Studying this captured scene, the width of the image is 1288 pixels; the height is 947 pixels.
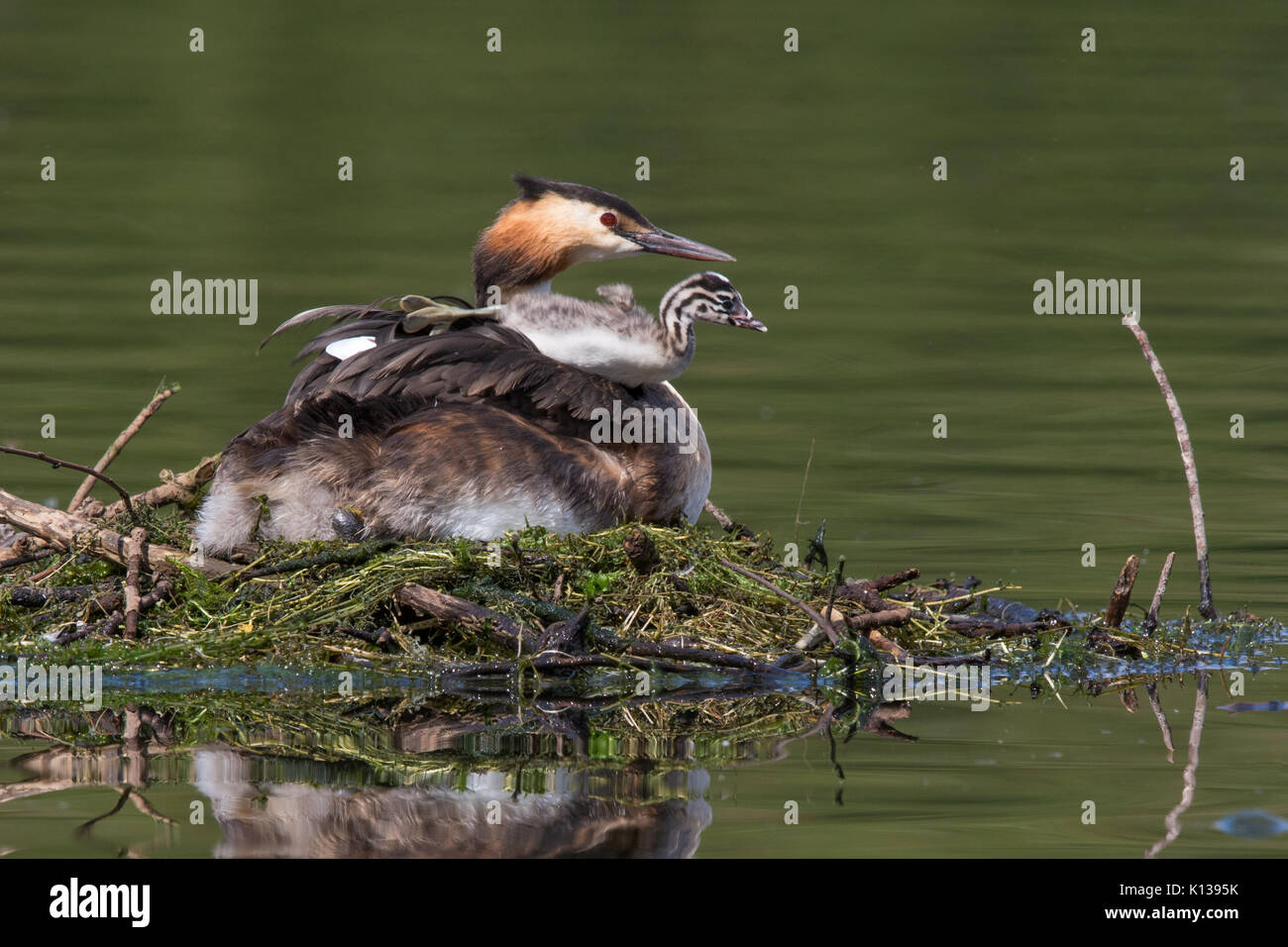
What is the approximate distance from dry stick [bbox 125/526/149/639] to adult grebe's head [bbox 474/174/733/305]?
2163 millimetres

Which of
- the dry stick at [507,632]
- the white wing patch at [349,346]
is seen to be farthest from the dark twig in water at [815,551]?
the white wing patch at [349,346]

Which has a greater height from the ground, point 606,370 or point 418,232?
point 418,232

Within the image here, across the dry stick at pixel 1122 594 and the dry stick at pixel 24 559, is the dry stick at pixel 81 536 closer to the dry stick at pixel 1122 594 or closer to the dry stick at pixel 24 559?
the dry stick at pixel 24 559

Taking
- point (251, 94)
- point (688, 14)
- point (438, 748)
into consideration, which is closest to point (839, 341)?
point (438, 748)

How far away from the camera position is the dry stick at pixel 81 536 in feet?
24.7

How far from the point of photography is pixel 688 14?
3009 centimetres

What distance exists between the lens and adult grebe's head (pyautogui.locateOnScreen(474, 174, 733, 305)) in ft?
29.2

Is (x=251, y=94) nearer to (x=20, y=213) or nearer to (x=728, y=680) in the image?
(x=20, y=213)

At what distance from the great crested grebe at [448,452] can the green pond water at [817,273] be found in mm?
1615

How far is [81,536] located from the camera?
7598 millimetres

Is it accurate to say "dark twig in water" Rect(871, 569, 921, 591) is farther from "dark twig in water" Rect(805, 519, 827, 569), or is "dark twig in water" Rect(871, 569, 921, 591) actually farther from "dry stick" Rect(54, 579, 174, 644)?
"dry stick" Rect(54, 579, 174, 644)

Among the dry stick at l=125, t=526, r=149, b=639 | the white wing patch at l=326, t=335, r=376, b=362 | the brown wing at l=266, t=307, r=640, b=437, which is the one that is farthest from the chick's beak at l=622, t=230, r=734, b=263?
the dry stick at l=125, t=526, r=149, b=639

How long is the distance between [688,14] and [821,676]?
78.7 feet

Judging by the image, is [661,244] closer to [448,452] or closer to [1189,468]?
[448,452]
